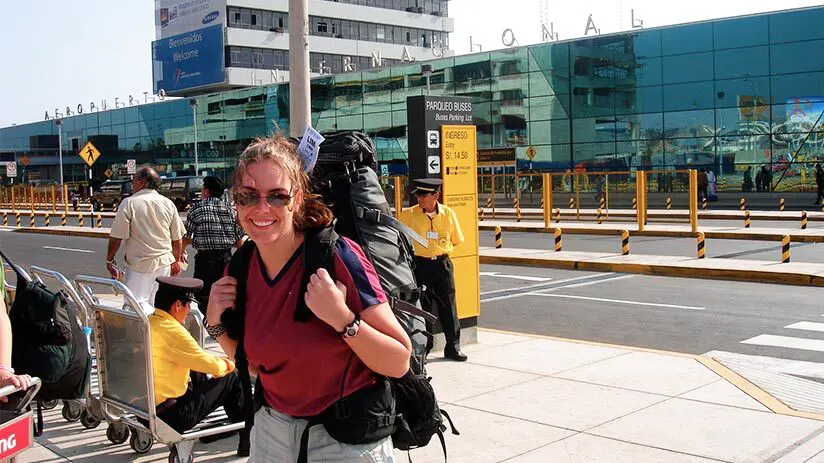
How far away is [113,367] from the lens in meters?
5.97

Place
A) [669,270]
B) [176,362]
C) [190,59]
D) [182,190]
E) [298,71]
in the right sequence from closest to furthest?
1. [176,362]
2. [298,71]
3. [669,270]
4. [182,190]
5. [190,59]

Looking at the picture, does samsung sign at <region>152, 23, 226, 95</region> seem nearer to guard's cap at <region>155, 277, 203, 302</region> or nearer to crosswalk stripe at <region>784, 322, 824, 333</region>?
crosswalk stripe at <region>784, 322, 824, 333</region>

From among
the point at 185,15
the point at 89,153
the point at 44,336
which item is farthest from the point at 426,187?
the point at 185,15

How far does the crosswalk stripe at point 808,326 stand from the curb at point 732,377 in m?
2.38

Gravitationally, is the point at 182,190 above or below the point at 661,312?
above

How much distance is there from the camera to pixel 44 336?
539 centimetres

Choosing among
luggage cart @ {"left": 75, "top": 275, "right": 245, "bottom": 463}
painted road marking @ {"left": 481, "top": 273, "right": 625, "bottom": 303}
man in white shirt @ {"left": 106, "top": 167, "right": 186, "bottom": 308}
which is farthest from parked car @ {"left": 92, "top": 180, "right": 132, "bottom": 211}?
luggage cart @ {"left": 75, "top": 275, "right": 245, "bottom": 463}

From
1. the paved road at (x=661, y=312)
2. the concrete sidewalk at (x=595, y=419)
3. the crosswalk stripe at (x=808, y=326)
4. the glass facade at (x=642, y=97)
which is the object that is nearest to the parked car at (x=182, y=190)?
the glass facade at (x=642, y=97)

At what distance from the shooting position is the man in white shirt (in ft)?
29.1

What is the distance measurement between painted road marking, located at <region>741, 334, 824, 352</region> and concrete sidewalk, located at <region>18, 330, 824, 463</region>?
1615mm

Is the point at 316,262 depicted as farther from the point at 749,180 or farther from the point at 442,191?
the point at 749,180

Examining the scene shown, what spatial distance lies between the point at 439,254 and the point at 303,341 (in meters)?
5.72

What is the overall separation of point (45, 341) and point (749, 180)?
40.0 metres

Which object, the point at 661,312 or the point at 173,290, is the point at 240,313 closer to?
the point at 173,290
